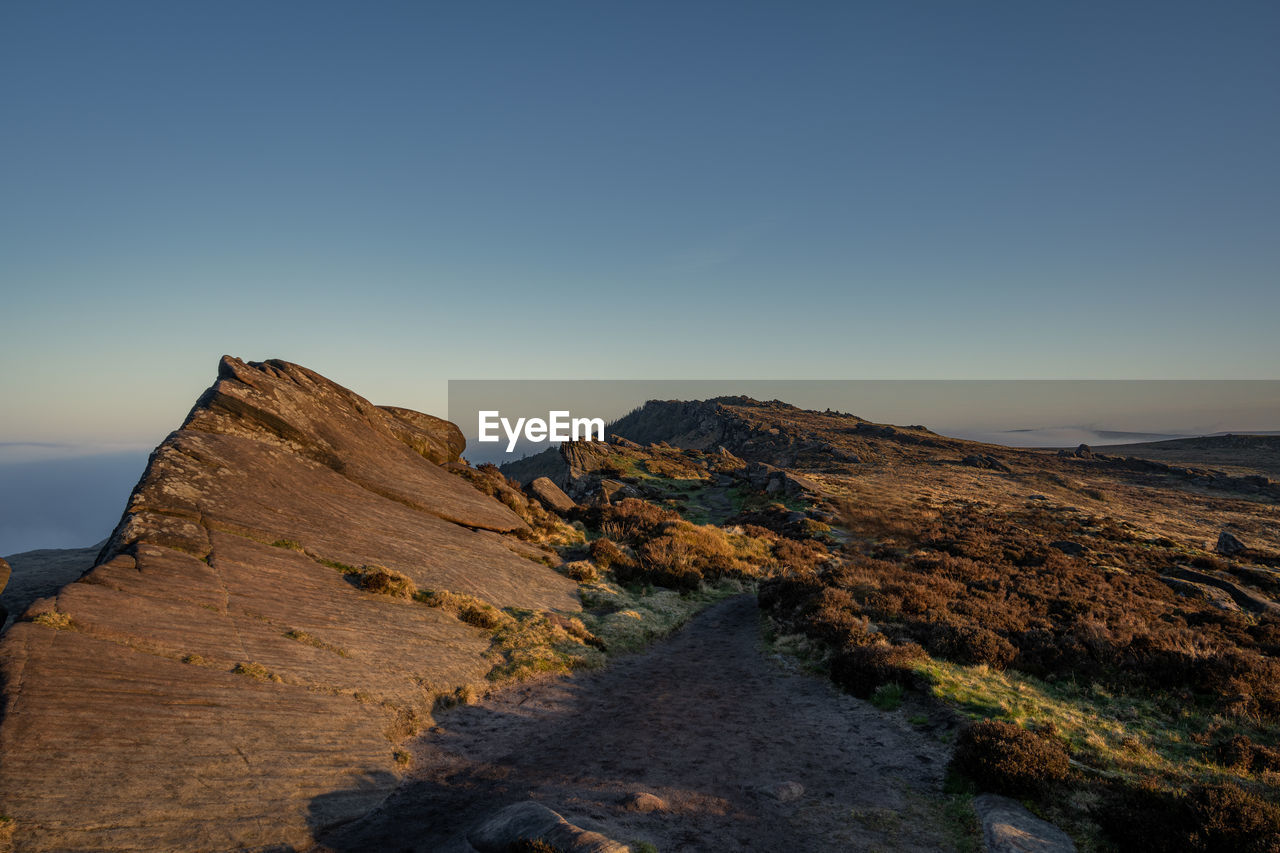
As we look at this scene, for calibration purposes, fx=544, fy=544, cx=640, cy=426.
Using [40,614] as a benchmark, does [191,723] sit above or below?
below

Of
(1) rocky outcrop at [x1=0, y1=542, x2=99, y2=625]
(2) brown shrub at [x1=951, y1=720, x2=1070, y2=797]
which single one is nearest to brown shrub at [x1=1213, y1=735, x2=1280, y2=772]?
(2) brown shrub at [x1=951, y1=720, x2=1070, y2=797]

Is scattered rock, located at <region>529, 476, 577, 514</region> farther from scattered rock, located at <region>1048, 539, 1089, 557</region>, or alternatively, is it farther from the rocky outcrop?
scattered rock, located at <region>1048, 539, 1089, 557</region>

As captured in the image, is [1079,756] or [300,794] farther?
[1079,756]

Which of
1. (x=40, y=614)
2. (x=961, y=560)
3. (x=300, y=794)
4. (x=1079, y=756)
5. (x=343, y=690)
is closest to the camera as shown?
(x=300, y=794)

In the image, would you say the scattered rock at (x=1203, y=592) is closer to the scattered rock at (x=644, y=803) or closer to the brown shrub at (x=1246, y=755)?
the brown shrub at (x=1246, y=755)

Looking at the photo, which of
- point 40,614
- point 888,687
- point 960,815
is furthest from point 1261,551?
point 40,614

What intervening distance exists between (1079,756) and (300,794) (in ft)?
50.9

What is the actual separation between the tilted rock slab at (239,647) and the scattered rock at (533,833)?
9.83 ft

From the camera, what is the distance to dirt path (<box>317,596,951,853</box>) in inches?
368

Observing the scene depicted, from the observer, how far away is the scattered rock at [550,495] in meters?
40.8

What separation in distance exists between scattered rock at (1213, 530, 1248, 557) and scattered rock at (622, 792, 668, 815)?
5355cm

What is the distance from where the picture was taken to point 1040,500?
6456 centimetres

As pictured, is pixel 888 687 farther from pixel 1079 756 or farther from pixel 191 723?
pixel 191 723

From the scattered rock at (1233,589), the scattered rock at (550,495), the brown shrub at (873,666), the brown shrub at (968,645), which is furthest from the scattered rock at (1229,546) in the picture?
the scattered rock at (550,495)
